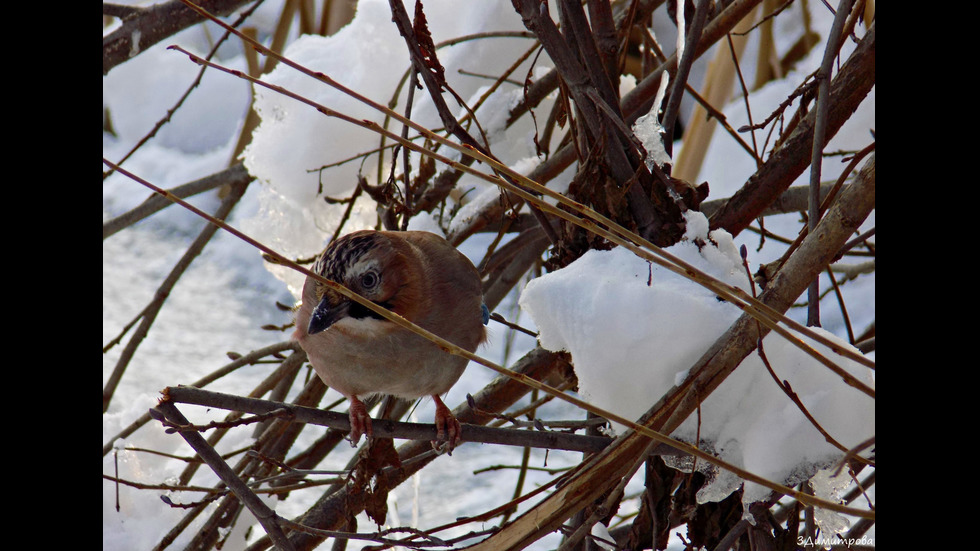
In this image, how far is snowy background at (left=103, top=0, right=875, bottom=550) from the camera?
4.04 ft

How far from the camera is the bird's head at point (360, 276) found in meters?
1.62

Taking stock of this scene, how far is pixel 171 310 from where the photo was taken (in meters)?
4.14

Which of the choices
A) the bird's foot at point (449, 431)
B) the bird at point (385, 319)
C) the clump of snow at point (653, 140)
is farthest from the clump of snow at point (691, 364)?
the bird at point (385, 319)

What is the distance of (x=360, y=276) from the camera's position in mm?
1677

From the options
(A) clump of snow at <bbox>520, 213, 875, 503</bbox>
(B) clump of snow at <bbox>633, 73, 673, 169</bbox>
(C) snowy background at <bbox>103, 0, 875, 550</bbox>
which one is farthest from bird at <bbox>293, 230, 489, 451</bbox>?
(B) clump of snow at <bbox>633, 73, 673, 169</bbox>

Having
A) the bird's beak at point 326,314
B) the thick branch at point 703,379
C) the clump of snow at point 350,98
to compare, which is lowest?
the thick branch at point 703,379

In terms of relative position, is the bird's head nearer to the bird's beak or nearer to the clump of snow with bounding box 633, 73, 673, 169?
the bird's beak

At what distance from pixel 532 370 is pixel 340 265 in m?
0.46

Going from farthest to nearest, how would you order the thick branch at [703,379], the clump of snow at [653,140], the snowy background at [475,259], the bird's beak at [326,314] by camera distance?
the bird's beak at [326,314], the clump of snow at [653,140], the snowy background at [475,259], the thick branch at [703,379]

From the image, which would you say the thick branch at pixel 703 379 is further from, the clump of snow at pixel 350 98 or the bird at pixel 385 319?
the clump of snow at pixel 350 98

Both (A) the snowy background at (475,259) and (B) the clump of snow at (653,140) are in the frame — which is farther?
(B) the clump of snow at (653,140)

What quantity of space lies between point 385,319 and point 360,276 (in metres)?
0.11
